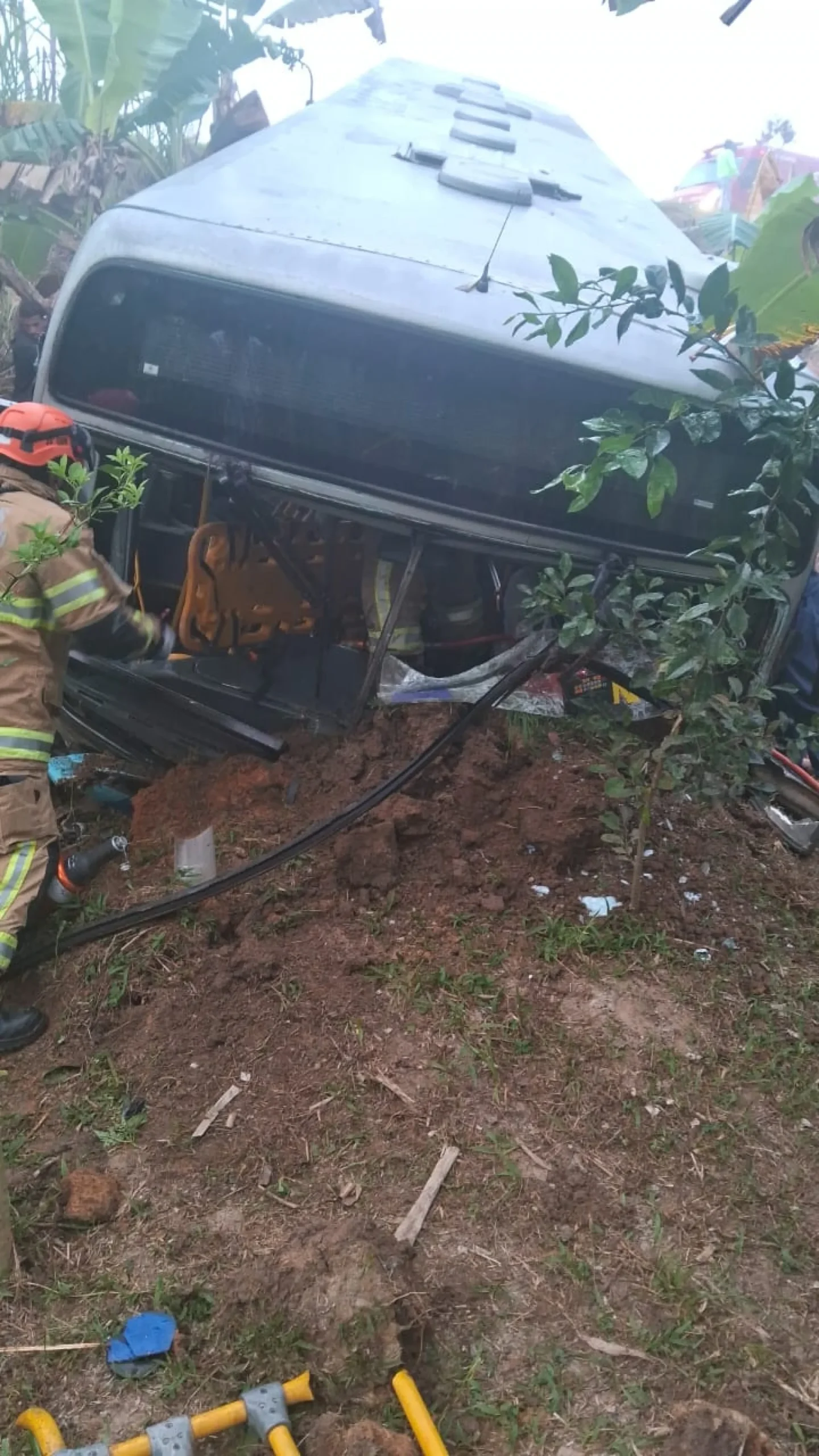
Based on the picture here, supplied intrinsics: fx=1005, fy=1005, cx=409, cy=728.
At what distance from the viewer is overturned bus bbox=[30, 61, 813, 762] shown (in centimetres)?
320

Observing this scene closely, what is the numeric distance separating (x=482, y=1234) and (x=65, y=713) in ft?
8.66

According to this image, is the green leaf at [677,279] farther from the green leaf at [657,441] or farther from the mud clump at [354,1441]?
the mud clump at [354,1441]

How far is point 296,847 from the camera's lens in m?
3.32

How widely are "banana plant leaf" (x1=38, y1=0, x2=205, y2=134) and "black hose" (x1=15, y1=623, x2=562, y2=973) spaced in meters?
5.91

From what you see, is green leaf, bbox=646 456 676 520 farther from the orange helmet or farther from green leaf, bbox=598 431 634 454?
the orange helmet

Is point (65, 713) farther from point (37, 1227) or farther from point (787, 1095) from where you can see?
point (787, 1095)

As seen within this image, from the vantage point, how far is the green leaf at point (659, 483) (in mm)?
2605

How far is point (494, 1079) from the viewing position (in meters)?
2.73

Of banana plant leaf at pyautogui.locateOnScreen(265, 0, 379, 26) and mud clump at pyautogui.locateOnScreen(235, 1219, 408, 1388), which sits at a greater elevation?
banana plant leaf at pyautogui.locateOnScreen(265, 0, 379, 26)

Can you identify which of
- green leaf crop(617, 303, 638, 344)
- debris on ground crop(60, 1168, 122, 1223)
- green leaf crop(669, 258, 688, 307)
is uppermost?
green leaf crop(669, 258, 688, 307)

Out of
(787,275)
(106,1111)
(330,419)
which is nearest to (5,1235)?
(106,1111)

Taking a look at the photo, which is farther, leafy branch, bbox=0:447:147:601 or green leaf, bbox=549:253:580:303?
green leaf, bbox=549:253:580:303

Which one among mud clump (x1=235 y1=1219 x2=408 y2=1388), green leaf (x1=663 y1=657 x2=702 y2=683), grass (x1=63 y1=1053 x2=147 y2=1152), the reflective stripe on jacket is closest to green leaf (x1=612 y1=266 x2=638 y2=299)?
green leaf (x1=663 y1=657 x2=702 y2=683)

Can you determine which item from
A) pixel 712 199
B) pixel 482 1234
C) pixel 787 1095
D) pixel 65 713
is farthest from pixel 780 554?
pixel 712 199
